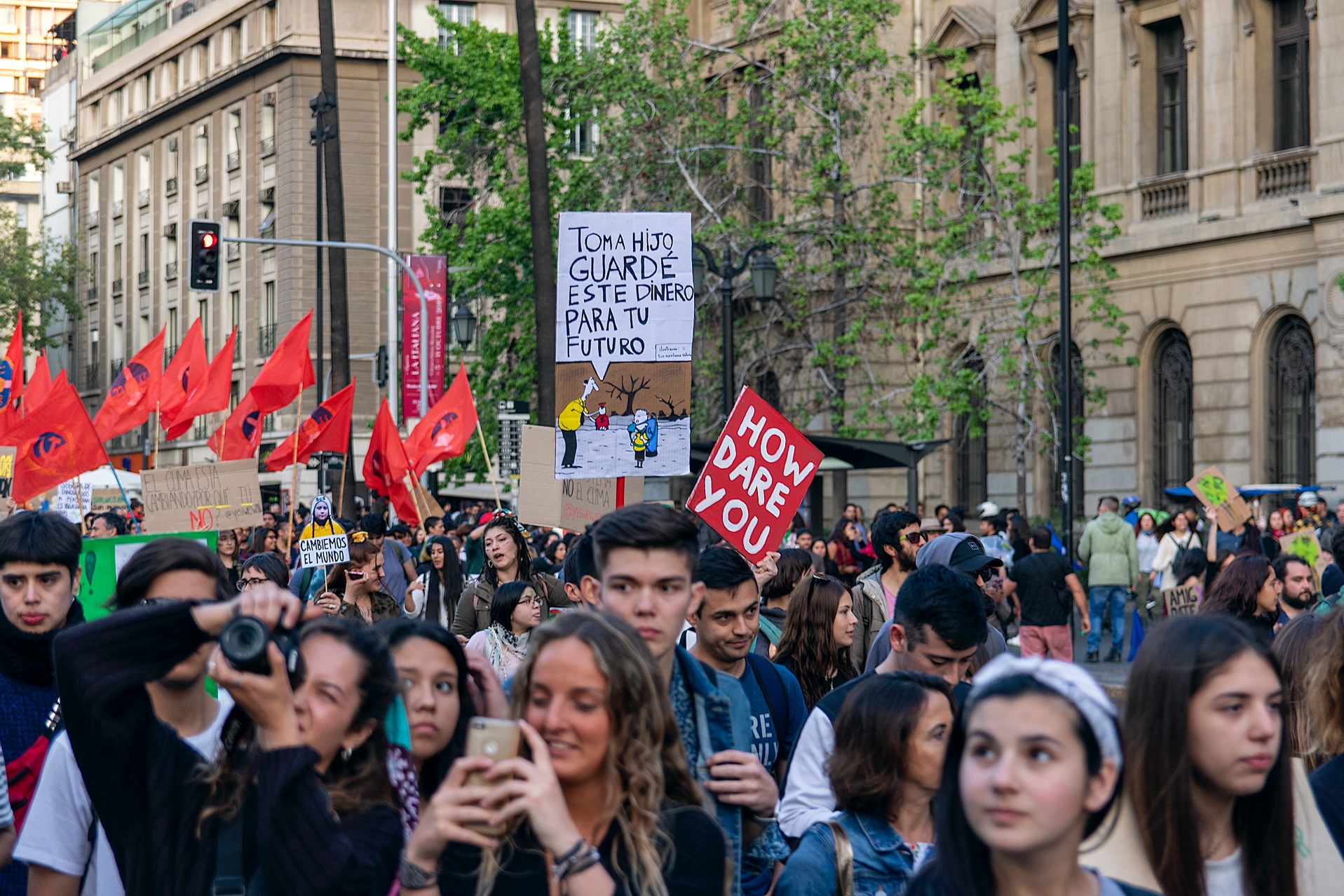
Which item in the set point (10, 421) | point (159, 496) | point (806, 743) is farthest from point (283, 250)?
point (806, 743)

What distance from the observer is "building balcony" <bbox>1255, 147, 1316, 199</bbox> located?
1013 inches

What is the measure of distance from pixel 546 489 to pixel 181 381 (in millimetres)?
11722

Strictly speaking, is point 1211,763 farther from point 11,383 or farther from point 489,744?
point 11,383

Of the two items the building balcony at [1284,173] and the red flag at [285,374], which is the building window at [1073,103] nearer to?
the building balcony at [1284,173]

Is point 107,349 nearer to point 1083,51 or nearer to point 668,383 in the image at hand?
point 1083,51

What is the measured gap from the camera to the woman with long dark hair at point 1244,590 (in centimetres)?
854

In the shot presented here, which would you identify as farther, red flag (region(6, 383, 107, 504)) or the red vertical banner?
the red vertical banner

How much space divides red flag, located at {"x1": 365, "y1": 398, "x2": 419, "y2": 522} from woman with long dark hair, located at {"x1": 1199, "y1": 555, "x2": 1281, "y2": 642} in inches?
428

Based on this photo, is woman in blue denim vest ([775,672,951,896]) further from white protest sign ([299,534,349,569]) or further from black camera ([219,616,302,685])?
white protest sign ([299,534,349,569])

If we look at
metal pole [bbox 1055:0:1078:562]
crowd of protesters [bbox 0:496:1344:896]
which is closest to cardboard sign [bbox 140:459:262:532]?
crowd of protesters [bbox 0:496:1344:896]

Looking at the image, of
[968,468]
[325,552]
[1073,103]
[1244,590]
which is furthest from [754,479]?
[968,468]

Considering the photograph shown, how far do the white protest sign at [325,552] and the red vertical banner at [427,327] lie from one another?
1738 cm

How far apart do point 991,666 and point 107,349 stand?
70.3 meters

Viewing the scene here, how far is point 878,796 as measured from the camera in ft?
14.6
